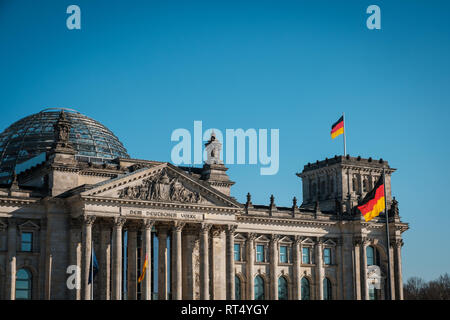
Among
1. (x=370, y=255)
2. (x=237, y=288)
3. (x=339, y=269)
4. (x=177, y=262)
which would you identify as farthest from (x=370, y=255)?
(x=177, y=262)

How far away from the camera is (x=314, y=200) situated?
106000 millimetres

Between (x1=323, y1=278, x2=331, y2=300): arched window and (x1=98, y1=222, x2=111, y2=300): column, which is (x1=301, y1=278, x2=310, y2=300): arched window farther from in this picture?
(x1=98, y1=222, x2=111, y2=300): column

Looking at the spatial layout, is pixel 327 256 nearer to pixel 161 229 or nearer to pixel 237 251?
pixel 237 251

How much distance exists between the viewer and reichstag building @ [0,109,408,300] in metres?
75.6

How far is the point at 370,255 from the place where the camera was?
99250 mm

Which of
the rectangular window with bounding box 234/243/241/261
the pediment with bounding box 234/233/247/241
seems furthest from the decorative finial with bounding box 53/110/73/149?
the rectangular window with bounding box 234/243/241/261

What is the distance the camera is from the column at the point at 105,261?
7775 cm

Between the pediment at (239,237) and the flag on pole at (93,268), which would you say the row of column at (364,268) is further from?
the flag on pole at (93,268)

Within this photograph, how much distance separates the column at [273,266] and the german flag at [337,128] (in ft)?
51.6

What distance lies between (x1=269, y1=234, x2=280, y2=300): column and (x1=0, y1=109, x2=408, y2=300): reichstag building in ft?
0.45

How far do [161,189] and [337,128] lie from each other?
28.7m
